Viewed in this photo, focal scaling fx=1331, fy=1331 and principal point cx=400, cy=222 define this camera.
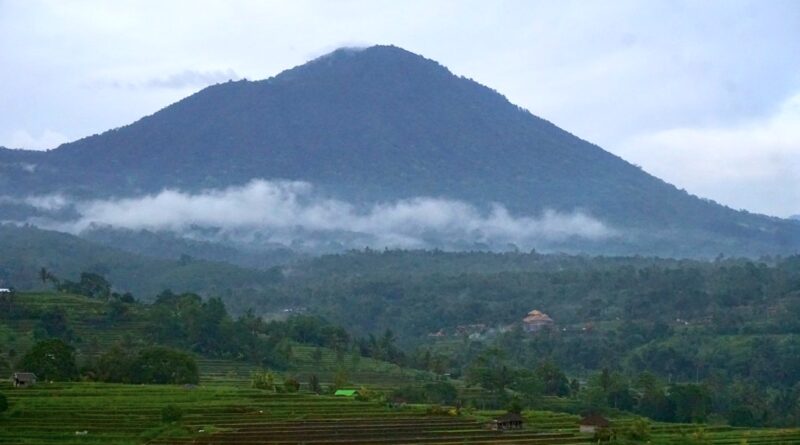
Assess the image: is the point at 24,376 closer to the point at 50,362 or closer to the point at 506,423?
the point at 50,362

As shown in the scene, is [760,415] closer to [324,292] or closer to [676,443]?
[676,443]

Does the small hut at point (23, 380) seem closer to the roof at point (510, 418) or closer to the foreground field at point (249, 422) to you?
the foreground field at point (249, 422)

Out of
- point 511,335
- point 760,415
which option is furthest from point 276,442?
point 511,335

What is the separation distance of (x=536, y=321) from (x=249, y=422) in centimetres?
6235

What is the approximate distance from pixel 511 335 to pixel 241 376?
111ft

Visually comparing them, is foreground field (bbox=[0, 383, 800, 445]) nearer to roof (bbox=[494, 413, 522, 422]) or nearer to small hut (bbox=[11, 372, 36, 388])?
small hut (bbox=[11, 372, 36, 388])

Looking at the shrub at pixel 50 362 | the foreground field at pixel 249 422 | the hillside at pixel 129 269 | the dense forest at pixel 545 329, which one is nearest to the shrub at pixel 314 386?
the dense forest at pixel 545 329

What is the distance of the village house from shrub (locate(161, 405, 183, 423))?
60.1m

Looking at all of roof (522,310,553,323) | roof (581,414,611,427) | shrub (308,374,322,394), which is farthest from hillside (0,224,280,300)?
roof (581,414,611,427)

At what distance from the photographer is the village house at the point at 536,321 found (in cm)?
9882

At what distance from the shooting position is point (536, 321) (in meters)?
101

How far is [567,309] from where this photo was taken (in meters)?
103

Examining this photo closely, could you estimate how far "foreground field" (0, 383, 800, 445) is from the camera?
37.0 metres

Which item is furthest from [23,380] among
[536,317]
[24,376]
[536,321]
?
[536,317]
